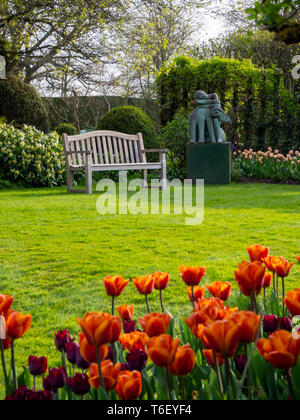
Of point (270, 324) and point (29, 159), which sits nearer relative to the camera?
point (270, 324)

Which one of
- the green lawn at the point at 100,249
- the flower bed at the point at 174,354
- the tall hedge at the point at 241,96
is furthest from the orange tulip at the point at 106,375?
the tall hedge at the point at 241,96

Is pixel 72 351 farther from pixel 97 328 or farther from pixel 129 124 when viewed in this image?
pixel 129 124

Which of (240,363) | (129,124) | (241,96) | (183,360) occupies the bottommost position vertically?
(240,363)

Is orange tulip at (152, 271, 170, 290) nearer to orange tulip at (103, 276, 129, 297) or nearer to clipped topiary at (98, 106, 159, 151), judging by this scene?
orange tulip at (103, 276, 129, 297)

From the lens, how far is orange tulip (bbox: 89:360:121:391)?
111 cm

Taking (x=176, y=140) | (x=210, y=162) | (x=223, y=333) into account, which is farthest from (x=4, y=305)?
(x=176, y=140)

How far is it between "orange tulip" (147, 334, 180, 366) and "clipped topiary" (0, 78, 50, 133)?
14.6m

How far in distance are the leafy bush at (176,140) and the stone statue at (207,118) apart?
1177mm

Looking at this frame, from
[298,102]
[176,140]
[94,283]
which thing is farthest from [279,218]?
[298,102]

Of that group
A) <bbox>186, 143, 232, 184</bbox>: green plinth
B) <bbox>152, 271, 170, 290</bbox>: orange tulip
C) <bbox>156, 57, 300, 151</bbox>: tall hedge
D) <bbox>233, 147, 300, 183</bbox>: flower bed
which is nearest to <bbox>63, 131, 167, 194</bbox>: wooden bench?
<bbox>186, 143, 232, 184</bbox>: green plinth

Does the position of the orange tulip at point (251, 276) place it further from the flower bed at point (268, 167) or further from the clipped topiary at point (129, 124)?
the clipped topiary at point (129, 124)

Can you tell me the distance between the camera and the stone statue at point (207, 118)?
443 inches

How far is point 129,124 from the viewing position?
42.2 ft

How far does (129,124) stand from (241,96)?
10.7 ft
